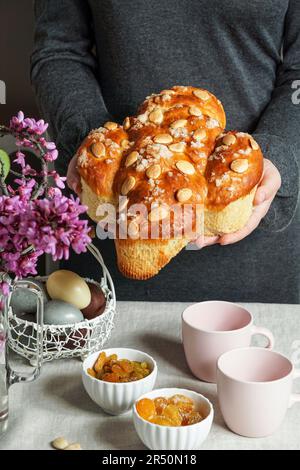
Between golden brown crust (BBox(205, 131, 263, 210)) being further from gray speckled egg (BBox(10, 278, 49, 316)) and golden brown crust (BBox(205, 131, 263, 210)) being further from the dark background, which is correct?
the dark background

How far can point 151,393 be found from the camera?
943 millimetres

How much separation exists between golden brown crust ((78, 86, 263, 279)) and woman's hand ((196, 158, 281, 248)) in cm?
3

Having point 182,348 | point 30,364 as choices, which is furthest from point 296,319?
point 30,364

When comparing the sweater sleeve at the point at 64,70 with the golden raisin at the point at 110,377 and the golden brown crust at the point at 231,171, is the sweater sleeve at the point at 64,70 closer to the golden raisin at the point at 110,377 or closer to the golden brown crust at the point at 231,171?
the golden brown crust at the point at 231,171

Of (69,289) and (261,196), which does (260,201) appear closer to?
(261,196)

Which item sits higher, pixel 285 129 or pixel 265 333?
pixel 285 129

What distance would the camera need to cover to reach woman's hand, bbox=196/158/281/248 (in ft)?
3.62

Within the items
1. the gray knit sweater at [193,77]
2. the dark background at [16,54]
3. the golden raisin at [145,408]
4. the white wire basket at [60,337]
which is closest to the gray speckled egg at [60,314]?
the white wire basket at [60,337]

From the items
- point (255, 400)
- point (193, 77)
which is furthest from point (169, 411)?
point (193, 77)

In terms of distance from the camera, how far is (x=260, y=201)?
1.11 metres

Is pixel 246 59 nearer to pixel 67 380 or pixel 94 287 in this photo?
pixel 94 287

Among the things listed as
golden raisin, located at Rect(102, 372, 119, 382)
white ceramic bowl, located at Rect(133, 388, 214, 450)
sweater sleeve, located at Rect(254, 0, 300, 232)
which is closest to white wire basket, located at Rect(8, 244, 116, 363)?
golden raisin, located at Rect(102, 372, 119, 382)

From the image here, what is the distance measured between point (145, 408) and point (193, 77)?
74 cm

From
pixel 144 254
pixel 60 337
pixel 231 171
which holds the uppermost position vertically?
pixel 231 171
